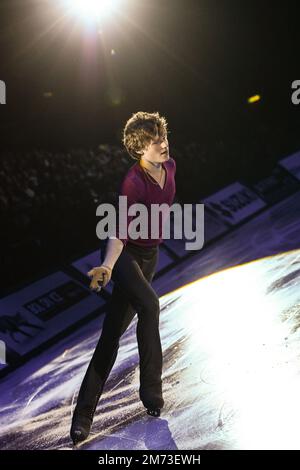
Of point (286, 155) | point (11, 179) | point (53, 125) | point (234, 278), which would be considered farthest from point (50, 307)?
point (286, 155)

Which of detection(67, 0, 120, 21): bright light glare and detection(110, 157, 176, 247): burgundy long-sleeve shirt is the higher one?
detection(67, 0, 120, 21): bright light glare

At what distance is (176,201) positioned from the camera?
26.0ft

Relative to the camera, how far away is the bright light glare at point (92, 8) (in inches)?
371

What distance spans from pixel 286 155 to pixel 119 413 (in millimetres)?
8568

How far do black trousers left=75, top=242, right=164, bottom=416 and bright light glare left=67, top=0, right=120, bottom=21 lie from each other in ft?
27.5

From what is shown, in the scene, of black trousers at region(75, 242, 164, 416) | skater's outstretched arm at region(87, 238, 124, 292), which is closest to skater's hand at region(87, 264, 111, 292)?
skater's outstretched arm at region(87, 238, 124, 292)

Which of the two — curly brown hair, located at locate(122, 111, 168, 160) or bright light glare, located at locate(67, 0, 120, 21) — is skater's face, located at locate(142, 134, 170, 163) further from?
bright light glare, located at locate(67, 0, 120, 21)

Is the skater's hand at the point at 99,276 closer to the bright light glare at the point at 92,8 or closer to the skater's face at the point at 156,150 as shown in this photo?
the skater's face at the point at 156,150

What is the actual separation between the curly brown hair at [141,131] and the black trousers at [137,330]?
0.50 meters

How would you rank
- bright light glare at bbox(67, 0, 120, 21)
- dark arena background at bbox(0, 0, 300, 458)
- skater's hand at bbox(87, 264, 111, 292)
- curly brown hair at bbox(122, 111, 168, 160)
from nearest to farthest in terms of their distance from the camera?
skater's hand at bbox(87, 264, 111, 292)
curly brown hair at bbox(122, 111, 168, 160)
dark arena background at bbox(0, 0, 300, 458)
bright light glare at bbox(67, 0, 120, 21)

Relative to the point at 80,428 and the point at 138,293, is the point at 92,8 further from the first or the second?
the point at 80,428

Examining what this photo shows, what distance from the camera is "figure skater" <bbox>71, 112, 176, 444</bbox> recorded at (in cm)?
235

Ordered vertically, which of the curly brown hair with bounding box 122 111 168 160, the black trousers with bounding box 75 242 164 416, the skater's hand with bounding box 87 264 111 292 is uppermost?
the curly brown hair with bounding box 122 111 168 160

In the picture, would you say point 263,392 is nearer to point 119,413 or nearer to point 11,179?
point 119,413
